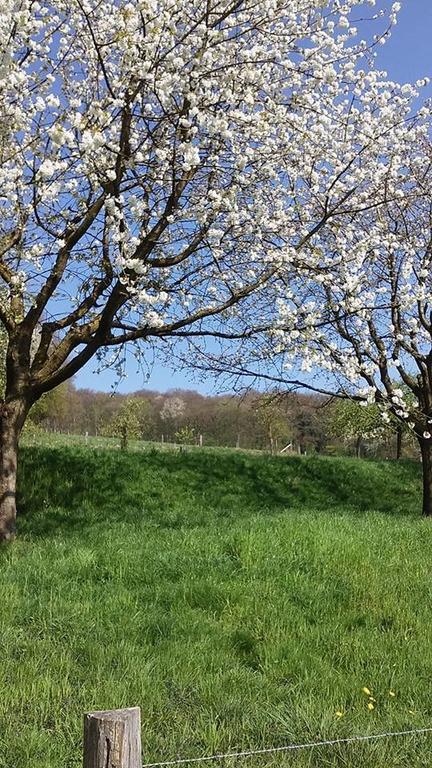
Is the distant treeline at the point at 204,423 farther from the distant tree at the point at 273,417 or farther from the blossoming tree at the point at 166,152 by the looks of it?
the blossoming tree at the point at 166,152

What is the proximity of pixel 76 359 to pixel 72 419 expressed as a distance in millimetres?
52743

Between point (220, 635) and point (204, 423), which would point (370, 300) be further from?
point (204, 423)

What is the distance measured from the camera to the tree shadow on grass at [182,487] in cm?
1105

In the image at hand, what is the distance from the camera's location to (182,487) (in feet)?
44.3

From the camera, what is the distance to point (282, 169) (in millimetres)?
8328

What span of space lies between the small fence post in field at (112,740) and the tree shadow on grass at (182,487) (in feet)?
24.3

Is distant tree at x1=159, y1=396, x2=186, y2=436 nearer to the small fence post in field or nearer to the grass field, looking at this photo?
the grass field

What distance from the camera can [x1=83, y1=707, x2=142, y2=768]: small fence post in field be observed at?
2.35 m

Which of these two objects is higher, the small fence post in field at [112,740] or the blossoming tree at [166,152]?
the blossoming tree at [166,152]

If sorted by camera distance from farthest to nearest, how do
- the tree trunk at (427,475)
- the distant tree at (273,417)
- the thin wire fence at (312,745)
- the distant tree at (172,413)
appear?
1. the distant tree at (172,413)
2. the tree trunk at (427,475)
3. the distant tree at (273,417)
4. the thin wire fence at (312,745)

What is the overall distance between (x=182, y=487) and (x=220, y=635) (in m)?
7.97

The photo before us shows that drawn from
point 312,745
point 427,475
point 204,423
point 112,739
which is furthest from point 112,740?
point 204,423

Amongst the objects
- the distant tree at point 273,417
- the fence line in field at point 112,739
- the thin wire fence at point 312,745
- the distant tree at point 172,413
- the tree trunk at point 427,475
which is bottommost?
the thin wire fence at point 312,745

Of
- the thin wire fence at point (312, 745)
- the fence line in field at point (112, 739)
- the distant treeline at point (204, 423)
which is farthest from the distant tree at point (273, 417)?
the fence line in field at point (112, 739)
